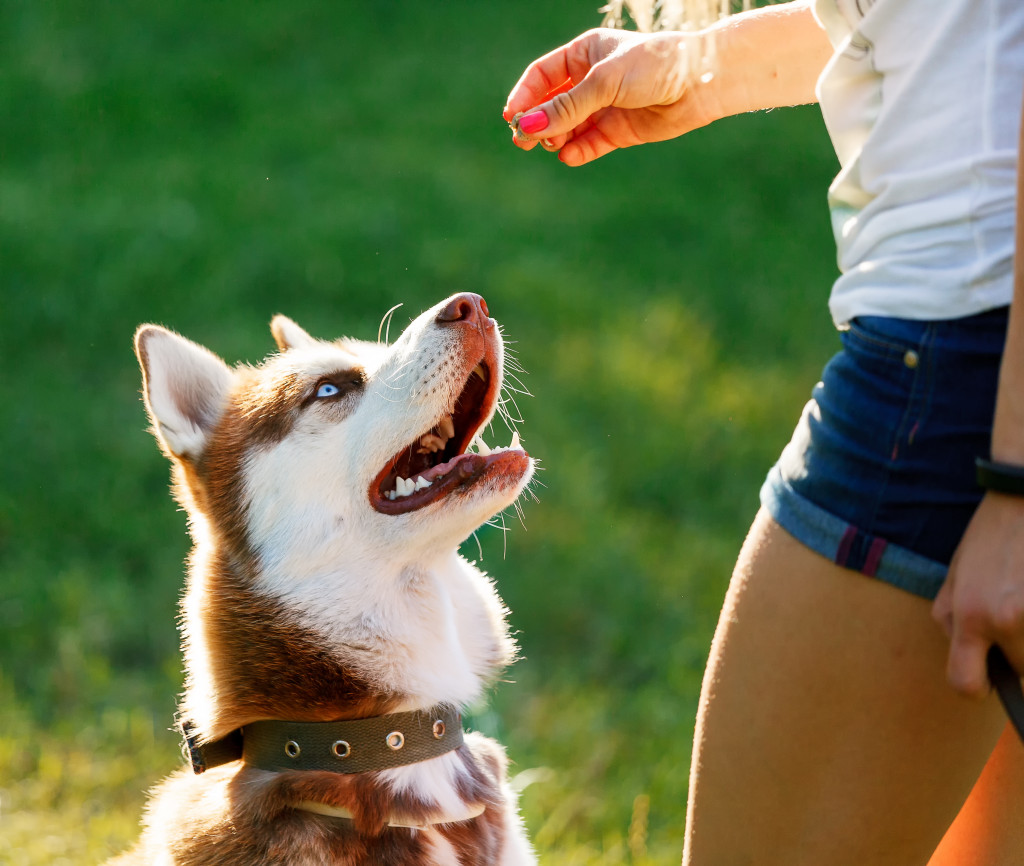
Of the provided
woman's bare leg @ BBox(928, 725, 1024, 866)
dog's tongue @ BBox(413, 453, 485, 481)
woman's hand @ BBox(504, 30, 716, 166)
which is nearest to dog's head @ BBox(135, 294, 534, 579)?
dog's tongue @ BBox(413, 453, 485, 481)

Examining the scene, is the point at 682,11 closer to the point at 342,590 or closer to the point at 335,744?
the point at 342,590

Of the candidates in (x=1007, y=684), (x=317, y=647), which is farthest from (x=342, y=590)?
(x=1007, y=684)

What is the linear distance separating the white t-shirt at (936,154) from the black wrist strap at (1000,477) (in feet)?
0.66

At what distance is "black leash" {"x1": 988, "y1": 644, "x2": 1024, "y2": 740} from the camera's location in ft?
4.27

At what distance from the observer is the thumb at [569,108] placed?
2168 millimetres

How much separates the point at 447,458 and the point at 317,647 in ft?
1.82

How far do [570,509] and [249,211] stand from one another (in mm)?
3289

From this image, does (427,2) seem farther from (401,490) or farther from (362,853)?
(362,853)

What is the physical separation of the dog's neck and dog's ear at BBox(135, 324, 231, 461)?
293 millimetres

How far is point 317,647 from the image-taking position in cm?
234

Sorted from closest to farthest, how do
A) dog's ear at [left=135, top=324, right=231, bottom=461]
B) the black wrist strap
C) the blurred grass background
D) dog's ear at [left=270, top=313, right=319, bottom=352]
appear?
the black wrist strap → dog's ear at [left=135, top=324, right=231, bottom=461] → dog's ear at [left=270, top=313, right=319, bottom=352] → the blurred grass background

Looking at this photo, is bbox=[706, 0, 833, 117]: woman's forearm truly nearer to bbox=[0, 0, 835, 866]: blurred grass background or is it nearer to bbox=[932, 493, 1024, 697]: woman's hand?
bbox=[932, 493, 1024, 697]: woman's hand

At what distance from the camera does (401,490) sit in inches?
97.0

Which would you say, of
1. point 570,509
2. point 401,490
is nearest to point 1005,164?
point 401,490
